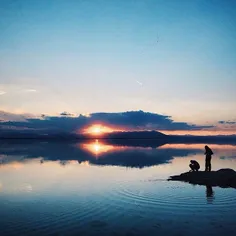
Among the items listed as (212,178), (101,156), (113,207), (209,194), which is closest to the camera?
(113,207)

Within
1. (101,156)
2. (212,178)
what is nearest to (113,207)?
(212,178)

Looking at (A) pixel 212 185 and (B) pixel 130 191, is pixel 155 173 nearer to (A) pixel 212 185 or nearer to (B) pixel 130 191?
(A) pixel 212 185

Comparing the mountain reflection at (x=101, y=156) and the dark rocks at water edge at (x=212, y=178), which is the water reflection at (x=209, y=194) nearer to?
the dark rocks at water edge at (x=212, y=178)

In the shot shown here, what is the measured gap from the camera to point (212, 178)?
86.1 feet

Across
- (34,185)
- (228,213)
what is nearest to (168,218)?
(228,213)

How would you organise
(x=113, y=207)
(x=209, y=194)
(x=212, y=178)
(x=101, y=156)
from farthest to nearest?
(x=101, y=156)
(x=212, y=178)
(x=209, y=194)
(x=113, y=207)

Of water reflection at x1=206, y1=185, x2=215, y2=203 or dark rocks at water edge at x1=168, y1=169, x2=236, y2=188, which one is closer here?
water reflection at x1=206, y1=185, x2=215, y2=203

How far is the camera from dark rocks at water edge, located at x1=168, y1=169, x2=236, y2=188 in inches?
982

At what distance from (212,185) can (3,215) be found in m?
17.5

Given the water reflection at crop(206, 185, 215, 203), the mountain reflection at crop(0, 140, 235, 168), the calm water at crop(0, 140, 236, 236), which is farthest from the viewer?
the mountain reflection at crop(0, 140, 235, 168)

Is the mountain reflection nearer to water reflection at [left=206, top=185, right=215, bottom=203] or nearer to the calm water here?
the calm water

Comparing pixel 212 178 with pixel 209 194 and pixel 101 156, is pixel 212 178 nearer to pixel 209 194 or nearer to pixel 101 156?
pixel 209 194

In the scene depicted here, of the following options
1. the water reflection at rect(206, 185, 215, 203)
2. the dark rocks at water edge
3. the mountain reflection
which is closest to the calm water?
the water reflection at rect(206, 185, 215, 203)

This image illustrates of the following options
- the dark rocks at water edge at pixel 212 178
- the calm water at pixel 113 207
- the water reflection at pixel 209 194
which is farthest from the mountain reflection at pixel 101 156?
the water reflection at pixel 209 194
